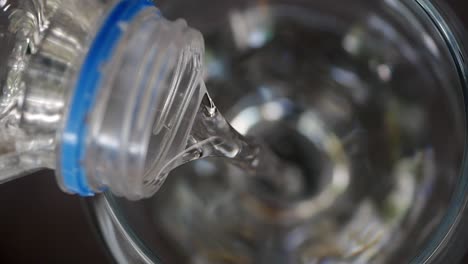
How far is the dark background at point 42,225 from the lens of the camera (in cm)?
68

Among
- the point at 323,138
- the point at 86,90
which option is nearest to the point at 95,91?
the point at 86,90

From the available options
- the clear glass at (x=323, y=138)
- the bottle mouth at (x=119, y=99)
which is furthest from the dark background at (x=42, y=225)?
the bottle mouth at (x=119, y=99)

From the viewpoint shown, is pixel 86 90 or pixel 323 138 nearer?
pixel 86 90

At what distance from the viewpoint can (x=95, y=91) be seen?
310 millimetres

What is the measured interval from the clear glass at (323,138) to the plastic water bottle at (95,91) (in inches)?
3.5

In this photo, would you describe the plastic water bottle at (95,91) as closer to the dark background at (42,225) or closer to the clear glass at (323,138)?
the clear glass at (323,138)

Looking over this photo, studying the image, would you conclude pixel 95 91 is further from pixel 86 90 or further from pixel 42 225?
pixel 42 225

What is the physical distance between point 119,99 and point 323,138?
0.33 m

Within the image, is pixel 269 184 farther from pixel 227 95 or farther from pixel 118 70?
pixel 118 70

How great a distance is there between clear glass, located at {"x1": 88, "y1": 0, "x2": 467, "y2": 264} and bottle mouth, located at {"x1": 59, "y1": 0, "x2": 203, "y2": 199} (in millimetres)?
121

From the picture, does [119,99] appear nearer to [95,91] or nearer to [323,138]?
[95,91]

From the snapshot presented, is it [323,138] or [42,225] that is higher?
[323,138]

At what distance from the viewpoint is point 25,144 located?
0.39m

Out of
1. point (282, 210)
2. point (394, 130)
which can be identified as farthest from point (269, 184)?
point (394, 130)
